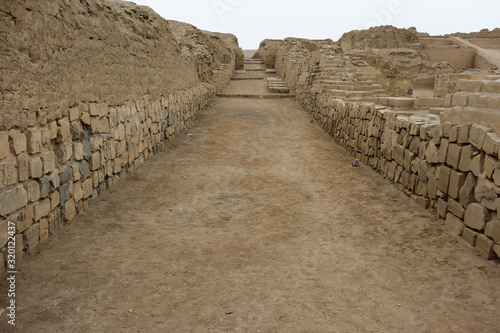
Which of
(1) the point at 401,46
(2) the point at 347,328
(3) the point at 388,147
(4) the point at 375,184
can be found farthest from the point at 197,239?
(1) the point at 401,46

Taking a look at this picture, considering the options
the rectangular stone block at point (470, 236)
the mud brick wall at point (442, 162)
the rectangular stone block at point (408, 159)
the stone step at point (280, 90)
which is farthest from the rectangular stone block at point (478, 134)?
the stone step at point (280, 90)

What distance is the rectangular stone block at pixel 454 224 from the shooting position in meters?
4.66

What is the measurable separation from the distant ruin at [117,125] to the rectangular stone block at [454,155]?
2 cm

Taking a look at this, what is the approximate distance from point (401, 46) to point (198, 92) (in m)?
22.8

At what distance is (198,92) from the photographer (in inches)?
528

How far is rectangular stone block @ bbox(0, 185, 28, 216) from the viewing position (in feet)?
11.7

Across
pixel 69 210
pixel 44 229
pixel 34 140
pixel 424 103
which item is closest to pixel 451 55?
pixel 424 103

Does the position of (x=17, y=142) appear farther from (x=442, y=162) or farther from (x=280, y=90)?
(x=280, y=90)

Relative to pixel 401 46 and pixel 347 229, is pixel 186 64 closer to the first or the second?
pixel 347 229

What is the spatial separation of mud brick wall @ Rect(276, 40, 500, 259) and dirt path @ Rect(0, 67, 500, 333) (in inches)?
8.9

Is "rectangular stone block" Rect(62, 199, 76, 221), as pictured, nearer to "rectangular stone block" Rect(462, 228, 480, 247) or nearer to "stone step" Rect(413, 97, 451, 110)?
"rectangular stone block" Rect(462, 228, 480, 247)

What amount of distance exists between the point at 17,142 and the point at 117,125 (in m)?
2.75

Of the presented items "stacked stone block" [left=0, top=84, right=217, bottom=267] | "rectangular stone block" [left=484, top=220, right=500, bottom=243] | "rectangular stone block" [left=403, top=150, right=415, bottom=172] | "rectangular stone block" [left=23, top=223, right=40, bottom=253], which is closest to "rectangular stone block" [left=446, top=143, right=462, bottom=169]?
"rectangular stone block" [left=484, top=220, right=500, bottom=243]

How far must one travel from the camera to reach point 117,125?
256 inches
